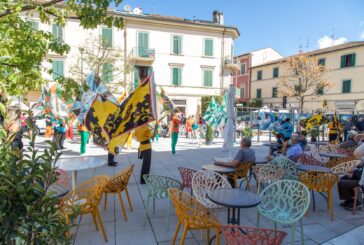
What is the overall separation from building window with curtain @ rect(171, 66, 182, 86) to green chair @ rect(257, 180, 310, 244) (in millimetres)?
23361

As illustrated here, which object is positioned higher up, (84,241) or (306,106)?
(306,106)

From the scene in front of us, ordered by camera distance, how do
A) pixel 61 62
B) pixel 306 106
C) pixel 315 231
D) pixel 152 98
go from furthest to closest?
1. pixel 306 106
2. pixel 61 62
3. pixel 152 98
4. pixel 315 231

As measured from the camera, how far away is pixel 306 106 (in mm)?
32750

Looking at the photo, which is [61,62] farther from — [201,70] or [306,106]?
[306,106]

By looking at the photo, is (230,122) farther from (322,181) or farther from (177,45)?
(177,45)

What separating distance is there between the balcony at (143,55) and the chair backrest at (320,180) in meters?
22.2

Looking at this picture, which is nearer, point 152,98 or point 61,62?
point 152,98

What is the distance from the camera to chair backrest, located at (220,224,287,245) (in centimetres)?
230

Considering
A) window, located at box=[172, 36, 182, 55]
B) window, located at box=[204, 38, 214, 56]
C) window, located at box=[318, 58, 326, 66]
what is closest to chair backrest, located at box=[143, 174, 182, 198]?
window, located at box=[172, 36, 182, 55]

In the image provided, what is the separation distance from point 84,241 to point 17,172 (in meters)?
2.42

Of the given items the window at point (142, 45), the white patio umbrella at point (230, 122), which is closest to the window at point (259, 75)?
the window at point (142, 45)

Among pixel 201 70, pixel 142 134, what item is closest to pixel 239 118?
pixel 201 70

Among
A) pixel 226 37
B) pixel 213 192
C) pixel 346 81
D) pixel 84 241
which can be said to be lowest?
pixel 84 241

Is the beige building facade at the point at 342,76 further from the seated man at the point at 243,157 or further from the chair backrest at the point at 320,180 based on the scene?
the chair backrest at the point at 320,180
